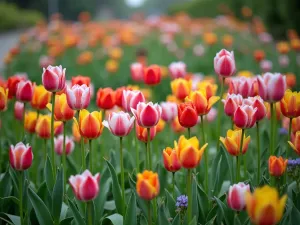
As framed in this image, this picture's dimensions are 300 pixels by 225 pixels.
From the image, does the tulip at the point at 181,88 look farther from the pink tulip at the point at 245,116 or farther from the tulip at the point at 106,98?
the pink tulip at the point at 245,116

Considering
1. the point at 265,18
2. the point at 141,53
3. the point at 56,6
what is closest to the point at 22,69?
the point at 141,53

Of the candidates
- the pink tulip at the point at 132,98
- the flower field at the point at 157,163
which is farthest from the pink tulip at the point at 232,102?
the pink tulip at the point at 132,98

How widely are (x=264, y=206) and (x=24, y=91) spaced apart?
1.21m

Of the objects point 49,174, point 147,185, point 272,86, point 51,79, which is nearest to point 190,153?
point 147,185

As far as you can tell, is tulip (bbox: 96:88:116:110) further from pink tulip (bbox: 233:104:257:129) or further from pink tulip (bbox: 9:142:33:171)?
pink tulip (bbox: 233:104:257:129)

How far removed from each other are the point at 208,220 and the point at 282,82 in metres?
0.62

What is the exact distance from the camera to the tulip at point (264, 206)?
0.92 meters

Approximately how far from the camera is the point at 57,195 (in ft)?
4.78

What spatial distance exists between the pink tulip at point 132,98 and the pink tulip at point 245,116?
397 mm

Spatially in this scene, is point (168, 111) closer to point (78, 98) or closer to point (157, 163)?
point (157, 163)

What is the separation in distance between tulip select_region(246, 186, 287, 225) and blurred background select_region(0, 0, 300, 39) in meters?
7.69

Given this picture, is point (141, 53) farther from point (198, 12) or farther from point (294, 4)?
point (198, 12)

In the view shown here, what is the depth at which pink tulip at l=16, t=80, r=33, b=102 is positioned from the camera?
5.68 ft

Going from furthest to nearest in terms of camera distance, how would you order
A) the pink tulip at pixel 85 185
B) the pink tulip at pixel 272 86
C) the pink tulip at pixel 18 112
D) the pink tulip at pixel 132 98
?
the pink tulip at pixel 18 112
the pink tulip at pixel 132 98
the pink tulip at pixel 272 86
the pink tulip at pixel 85 185
